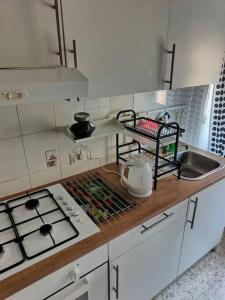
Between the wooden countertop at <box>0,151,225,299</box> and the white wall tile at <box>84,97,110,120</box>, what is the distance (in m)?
0.37

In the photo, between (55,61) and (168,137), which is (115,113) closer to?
Answer: (168,137)

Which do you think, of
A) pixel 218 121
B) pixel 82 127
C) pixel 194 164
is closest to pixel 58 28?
pixel 82 127

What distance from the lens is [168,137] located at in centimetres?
131

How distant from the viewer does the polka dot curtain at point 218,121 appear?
1867 mm

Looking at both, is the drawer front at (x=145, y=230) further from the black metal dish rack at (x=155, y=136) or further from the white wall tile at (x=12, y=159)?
the white wall tile at (x=12, y=159)

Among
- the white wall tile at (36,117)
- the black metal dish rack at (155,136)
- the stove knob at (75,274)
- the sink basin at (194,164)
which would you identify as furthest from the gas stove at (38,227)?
the sink basin at (194,164)

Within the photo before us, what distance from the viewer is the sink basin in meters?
1.69

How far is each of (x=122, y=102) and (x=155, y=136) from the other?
0.40 meters

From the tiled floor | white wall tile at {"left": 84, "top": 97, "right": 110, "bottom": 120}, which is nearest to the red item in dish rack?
white wall tile at {"left": 84, "top": 97, "right": 110, "bottom": 120}

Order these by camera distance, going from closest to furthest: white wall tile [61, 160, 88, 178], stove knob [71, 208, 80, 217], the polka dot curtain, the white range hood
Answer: the white range hood < stove knob [71, 208, 80, 217] < white wall tile [61, 160, 88, 178] < the polka dot curtain

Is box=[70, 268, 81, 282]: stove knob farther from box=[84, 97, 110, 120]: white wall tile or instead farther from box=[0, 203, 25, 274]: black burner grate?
box=[84, 97, 110, 120]: white wall tile

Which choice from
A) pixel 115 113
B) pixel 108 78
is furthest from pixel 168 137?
pixel 108 78

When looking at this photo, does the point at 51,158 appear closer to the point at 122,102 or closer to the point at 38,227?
the point at 38,227

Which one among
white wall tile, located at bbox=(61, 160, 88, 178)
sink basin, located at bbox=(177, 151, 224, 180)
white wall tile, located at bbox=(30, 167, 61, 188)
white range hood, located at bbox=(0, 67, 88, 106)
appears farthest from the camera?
sink basin, located at bbox=(177, 151, 224, 180)
